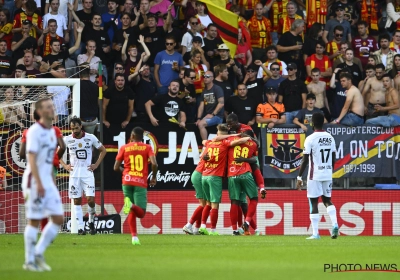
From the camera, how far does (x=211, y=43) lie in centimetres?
2564

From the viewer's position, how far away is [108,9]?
26062mm

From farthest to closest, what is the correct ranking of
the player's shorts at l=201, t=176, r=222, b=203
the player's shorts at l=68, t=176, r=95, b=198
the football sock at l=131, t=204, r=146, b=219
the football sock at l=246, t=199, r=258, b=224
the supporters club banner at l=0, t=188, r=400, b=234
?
1. the supporters club banner at l=0, t=188, r=400, b=234
2. the player's shorts at l=68, t=176, r=95, b=198
3. the football sock at l=246, t=199, r=258, b=224
4. the player's shorts at l=201, t=176, r=222, b=203
5. the football sock at l=131, t=204, r=146, b=219

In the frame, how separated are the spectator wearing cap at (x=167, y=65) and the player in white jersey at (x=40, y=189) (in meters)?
12.7

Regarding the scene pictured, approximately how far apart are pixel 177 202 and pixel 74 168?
3.32 meters

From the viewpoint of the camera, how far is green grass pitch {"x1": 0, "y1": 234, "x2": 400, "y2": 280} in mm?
11406

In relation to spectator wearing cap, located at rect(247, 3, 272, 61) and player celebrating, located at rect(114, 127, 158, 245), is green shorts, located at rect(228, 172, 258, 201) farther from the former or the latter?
spectator wearing cap, located at rect(247, 3, 272, 61)

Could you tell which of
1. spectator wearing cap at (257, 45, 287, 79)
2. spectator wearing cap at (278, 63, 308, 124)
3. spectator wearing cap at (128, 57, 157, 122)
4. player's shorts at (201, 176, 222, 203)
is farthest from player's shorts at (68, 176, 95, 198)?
spectator wearing cap at (257, 45, 287, 79)

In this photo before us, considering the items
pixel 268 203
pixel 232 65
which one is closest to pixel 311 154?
pixel 268 203

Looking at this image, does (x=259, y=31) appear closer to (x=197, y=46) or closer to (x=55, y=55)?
(x=197, y=46)

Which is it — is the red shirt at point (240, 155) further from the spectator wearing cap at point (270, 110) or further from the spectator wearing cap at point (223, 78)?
the spectator wearing cap at point (223, 78)

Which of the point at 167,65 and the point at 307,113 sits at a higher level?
the point at 167,65

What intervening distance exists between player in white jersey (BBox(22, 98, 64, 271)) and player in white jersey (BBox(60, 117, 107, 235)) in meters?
9.08

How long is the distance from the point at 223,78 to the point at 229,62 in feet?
2.61

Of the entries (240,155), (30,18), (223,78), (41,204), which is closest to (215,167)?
(240,155)
